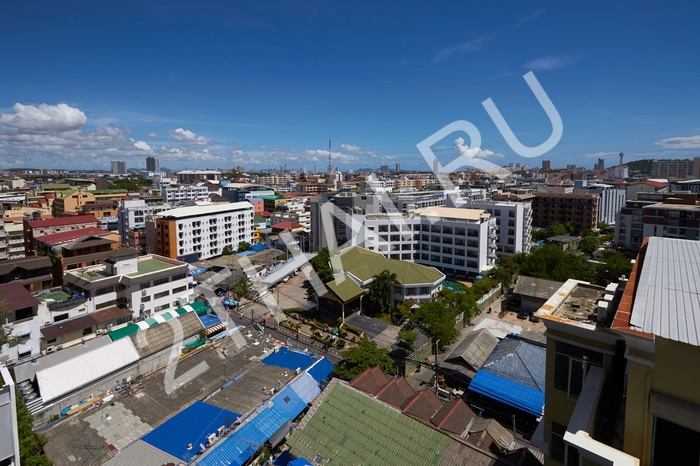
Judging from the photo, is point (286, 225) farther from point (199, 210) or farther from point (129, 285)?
point (129, 285)

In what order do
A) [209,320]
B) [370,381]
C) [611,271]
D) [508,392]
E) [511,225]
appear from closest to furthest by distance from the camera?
1. [370,381]
2. [508,392]
3. [209,320]
4. [611,271]
5. [511,225]

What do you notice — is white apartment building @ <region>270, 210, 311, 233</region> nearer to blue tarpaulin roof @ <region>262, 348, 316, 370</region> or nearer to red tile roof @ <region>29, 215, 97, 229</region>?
red tile roof @ <region>29, 215, 97, 229</region>

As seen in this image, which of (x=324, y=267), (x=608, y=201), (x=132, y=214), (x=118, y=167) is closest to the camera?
(x=324, y=267)

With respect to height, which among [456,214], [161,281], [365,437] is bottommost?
[365,437]

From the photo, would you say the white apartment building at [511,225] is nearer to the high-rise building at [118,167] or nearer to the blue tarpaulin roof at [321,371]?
the blue tarpaulin roof at [321,371]

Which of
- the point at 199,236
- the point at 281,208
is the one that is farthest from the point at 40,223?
the point at 281,208

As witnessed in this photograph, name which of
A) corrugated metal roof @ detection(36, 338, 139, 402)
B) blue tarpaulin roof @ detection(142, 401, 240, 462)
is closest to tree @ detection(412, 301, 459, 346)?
blue tarpaulin roof @ detection(142, 401, 240, 462)

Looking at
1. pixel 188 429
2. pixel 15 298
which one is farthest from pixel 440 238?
pixel 15 298
